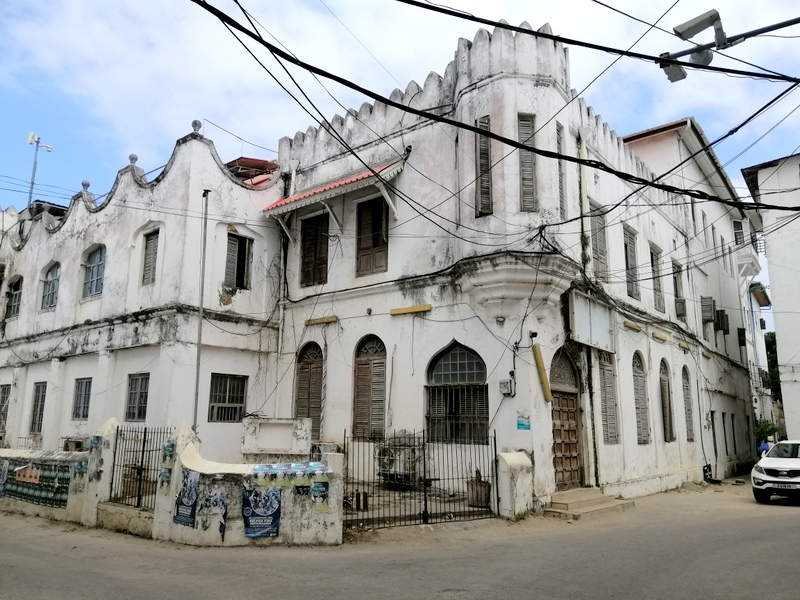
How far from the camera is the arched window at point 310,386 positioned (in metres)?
15.7

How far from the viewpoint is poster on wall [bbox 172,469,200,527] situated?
9227mm

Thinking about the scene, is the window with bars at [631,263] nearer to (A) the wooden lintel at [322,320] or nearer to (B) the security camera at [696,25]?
(A) the wooden lintel at [322,320]

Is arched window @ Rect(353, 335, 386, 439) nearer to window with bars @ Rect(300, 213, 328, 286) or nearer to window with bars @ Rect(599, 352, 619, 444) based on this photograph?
window with bars @ Rect(300, 213, 328, 286)

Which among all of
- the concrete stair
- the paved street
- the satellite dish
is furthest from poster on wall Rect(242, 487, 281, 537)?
the satellite dish

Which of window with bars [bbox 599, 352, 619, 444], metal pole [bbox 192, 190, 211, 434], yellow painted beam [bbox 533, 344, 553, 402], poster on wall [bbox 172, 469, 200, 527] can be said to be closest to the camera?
poster on wall [bbox 172, 469, 200, 527]

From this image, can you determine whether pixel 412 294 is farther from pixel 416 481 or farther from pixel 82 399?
pixel 82 399

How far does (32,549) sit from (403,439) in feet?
23.2

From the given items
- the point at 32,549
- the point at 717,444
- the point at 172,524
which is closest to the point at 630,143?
the point at 717,444

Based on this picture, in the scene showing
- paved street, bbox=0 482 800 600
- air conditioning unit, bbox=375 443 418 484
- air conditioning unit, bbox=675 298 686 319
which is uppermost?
air conditioning unit, bbox=675 298 686 319

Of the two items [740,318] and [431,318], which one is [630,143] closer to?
[740,318]

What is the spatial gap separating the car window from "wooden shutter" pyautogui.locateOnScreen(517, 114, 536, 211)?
884 centimetres

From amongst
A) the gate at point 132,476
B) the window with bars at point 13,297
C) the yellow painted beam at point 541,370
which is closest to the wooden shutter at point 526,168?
the yellow painted beam at point 541,370

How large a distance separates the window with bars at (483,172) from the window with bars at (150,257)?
8.55 metres

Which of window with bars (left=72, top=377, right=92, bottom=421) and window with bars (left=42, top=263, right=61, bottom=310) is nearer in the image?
window with bars (left=72, top=377, right=92, bottom=421)
